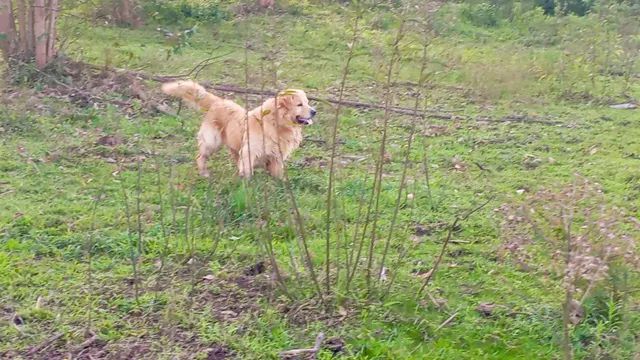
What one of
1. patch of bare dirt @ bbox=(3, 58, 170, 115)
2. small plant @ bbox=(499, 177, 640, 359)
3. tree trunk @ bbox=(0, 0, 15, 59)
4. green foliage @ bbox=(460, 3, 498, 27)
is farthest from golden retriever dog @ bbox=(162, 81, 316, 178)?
green foliage @ bbox=(460, 3, 498, 27)

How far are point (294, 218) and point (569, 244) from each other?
7.49ft

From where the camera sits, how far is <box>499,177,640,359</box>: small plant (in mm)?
3439

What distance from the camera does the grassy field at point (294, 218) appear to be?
4.05m

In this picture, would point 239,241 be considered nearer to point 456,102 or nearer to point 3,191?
point 3,191

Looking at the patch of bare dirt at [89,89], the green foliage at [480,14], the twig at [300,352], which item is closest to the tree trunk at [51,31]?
the patch of bare dirt at [89,89]

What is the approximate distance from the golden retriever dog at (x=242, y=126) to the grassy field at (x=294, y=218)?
0.18 metres

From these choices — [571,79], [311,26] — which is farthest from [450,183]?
[311,26]

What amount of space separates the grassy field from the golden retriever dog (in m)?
0.18

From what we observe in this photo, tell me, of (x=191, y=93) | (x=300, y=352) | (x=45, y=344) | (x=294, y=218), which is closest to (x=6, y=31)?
(x=191, y=93)

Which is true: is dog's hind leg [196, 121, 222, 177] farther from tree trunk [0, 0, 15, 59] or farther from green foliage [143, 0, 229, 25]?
green foliage [143, 0, 229, 25]

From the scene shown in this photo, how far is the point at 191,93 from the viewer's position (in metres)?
6.84

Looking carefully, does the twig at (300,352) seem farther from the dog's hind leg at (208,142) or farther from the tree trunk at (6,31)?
the tree trunk at (6,31)

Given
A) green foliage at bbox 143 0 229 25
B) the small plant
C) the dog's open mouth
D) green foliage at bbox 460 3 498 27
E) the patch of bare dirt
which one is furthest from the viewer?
green foliage at bbox 460 3 498 27

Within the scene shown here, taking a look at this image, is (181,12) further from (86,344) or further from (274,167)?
(86,344)
